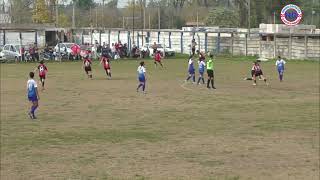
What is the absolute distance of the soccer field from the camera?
14.0 meters

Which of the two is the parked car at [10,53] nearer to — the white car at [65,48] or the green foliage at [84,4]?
the white car at [65,48]

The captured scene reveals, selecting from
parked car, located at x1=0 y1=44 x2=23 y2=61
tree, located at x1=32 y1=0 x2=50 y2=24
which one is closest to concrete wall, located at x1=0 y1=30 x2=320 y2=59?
parked car, located at x1=0 y1=44 x2=23 y2=61

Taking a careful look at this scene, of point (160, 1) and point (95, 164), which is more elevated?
point (160, 1)

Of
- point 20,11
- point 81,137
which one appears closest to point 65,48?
point 81,137

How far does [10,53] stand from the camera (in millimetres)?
55500

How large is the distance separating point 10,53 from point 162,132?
3890 cm

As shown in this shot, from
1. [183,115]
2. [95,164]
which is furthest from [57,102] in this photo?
[95,164]

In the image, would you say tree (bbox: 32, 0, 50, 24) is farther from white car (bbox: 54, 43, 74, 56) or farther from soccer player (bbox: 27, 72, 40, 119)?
soccer player (bbox: 27, 72, 40, 119)

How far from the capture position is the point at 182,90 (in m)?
31.4

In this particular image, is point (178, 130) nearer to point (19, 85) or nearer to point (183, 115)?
point (183, 115)

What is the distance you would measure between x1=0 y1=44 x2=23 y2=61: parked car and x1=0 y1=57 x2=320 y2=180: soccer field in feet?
71.5

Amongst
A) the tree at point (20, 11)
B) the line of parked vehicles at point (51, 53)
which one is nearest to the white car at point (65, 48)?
the line of parked vehicles at point (51, 53)

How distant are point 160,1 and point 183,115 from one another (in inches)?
3877

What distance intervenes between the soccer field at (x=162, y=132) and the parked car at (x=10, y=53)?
2180 centimetres
